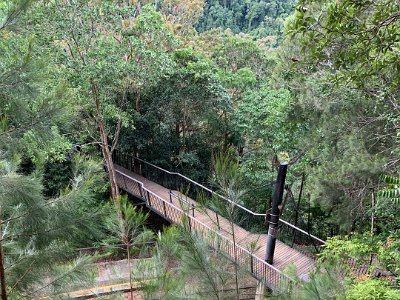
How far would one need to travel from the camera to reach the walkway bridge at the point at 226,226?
4.70 m

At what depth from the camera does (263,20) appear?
138ft

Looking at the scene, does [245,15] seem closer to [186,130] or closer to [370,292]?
[186,130]

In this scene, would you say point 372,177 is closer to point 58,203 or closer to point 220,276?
point 220,276

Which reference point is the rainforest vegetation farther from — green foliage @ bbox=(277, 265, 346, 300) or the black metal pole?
the black metal pole

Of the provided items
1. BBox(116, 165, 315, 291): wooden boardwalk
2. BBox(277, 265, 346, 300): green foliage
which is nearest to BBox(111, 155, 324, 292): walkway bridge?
BBox(116, 165, 315, 291): wooden boardwalk

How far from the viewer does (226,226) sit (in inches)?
314

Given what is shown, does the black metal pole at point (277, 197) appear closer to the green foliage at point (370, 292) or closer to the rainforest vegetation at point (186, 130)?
the rainforest vegetation at point (186, 130)

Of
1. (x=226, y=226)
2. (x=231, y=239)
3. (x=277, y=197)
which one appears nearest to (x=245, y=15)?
(x=226, y=226)

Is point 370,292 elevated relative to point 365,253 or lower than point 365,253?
elevated

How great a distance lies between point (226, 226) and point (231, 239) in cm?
53

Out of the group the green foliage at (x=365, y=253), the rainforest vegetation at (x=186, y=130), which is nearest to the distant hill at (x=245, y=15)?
the rainforest vegetation at (x=186, y=130)

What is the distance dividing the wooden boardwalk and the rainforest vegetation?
16.0 inches

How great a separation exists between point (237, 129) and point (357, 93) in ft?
18.4

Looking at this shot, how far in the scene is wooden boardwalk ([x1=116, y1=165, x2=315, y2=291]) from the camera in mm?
4720
